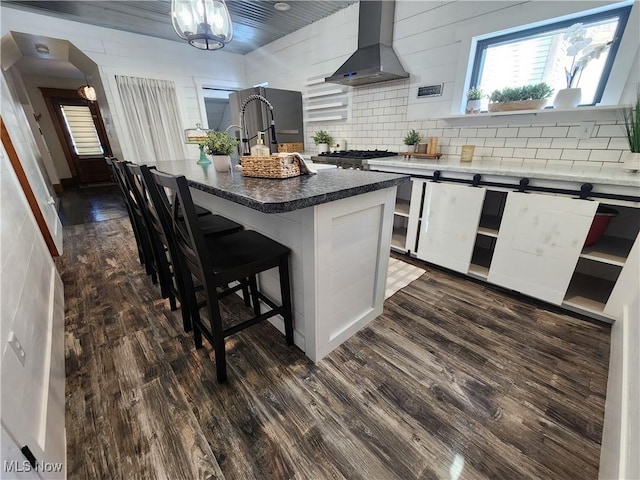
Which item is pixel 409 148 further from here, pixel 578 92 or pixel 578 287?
pixel 578 287

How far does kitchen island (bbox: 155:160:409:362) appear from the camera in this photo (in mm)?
1122

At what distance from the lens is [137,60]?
386 centimetres

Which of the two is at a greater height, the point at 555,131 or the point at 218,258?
the point at 555,131

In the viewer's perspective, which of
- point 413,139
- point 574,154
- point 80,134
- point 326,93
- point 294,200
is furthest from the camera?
point 80,134

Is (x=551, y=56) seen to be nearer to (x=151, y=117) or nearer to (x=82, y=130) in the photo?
(x=151, y=117)

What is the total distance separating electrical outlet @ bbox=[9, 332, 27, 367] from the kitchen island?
886 mm

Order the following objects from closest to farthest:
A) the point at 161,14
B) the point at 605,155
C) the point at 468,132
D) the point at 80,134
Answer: the point at 605,155, the point at 468,132, the point at 161,14, the point at 80,134

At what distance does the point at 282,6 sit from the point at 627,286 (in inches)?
161

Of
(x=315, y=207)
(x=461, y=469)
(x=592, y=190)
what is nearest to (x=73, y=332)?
(x=315, y=207)

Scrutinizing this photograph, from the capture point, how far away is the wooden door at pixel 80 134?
6277 millimetres

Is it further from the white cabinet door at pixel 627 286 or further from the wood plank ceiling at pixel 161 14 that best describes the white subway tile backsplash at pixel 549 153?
the wood plank ceiling at pixel 161 14

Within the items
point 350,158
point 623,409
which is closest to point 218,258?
point 623,409

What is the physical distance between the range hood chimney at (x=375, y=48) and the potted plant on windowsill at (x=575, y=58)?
52.6 inches

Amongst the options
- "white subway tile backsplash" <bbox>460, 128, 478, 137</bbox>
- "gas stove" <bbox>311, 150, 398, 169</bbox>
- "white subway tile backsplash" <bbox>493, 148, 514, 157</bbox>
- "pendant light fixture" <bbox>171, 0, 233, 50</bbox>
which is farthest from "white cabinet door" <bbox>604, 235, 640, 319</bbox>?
"pendant light fixture" <bbox>171, 0, 233, 50</bbox>
